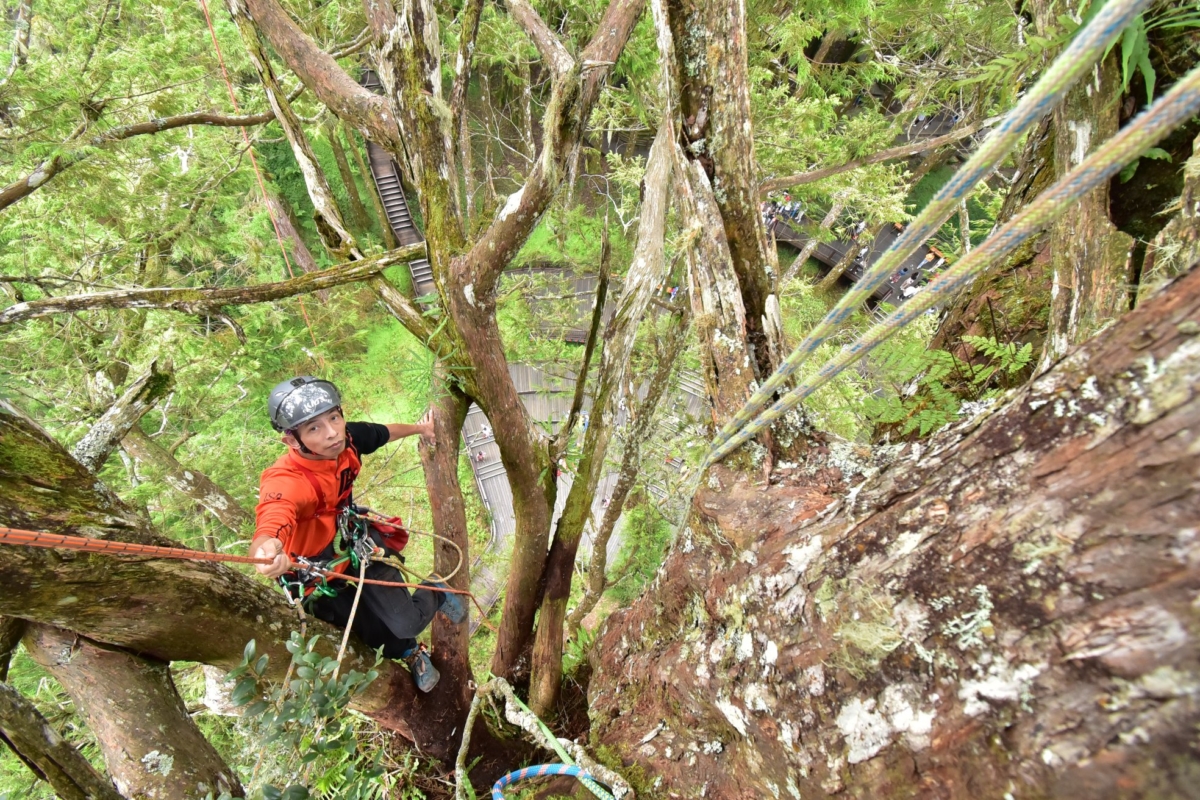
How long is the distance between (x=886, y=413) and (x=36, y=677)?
7378 millimetres

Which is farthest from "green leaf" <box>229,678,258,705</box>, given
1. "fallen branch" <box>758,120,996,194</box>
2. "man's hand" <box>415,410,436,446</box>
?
"fallen branch" <box>758,120,996,194</box>

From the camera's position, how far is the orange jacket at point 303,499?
2502 mm

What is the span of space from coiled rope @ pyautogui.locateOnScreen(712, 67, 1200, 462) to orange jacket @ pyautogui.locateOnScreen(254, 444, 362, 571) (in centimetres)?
246

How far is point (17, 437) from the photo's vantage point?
5.64 feet

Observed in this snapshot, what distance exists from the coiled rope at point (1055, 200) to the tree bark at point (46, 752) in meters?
2.66

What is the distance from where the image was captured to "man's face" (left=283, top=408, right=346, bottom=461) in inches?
108

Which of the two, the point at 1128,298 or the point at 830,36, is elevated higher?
the point at 830,36

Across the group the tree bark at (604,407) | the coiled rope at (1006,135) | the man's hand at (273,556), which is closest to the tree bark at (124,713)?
the man's hand at (273,556)

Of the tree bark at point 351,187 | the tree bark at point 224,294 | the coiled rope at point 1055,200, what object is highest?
the tree bark at point 351,187

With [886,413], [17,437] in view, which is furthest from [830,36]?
[17,437]

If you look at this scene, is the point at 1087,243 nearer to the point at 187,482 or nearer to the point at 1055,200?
the point at 1055,200

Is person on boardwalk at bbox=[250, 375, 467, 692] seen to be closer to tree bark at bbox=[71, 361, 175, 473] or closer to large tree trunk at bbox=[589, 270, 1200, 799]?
tree bark at bbox=[71, 361, 175, 473]

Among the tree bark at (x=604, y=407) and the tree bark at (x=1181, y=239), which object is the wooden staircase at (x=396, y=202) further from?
the tree bark at (x=1181, y=239)

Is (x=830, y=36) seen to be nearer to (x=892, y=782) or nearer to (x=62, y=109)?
(x=62, y=109)
